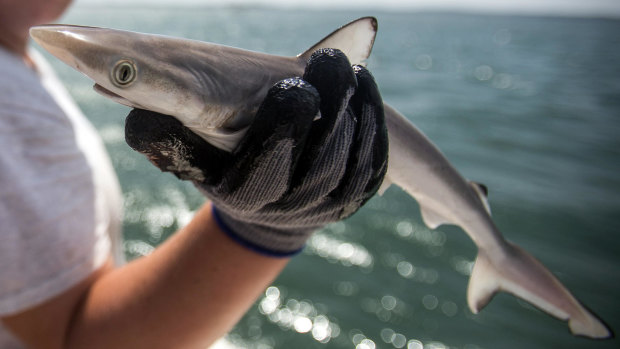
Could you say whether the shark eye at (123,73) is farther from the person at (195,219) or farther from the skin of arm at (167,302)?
the skin of arm at (167,302)

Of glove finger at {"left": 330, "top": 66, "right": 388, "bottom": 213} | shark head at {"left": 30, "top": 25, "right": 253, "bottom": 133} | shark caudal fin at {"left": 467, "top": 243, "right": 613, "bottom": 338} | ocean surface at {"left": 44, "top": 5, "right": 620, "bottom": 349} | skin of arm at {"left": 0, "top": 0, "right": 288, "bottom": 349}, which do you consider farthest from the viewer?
ocean surface at {"left": 44, "top": 5, "right": 620, "bottom": 349}

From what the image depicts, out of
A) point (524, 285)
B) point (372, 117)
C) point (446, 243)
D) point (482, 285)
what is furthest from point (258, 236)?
point (446, 243)

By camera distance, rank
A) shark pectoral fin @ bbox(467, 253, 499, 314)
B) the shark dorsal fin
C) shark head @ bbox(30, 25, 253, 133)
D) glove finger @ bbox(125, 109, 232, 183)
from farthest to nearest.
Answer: shark pectoral fin @ bbox(467, 253, 499, 314)
the shark dorsal fin
glove finger @ bbox(125, 109, 232, 183)
shark head @ bbox(30, 25, 253, 133)

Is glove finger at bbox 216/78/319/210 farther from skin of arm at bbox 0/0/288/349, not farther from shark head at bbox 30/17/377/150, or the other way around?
skin of arm at bbox 0/0/288/349

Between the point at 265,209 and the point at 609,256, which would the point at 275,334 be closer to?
the point at 265,209

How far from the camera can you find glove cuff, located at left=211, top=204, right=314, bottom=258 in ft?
5.19

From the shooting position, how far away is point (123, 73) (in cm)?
102

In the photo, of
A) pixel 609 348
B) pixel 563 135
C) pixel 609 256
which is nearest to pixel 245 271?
pixel 609 348

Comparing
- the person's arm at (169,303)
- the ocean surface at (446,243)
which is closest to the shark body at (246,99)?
the person's arm at (169,303)

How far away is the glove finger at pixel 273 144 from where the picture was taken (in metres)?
1.19

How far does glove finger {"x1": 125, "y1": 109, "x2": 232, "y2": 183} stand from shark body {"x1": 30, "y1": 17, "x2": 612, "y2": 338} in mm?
29

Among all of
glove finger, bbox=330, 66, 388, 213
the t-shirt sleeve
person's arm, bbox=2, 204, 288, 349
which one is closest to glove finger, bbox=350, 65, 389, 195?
glove finger, bbox=330, 66, 388, 213

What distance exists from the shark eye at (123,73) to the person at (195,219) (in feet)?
0.40

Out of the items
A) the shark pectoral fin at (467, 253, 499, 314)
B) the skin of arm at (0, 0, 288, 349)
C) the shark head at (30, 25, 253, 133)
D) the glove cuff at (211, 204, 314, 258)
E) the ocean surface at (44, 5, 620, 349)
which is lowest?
the ocean surface at (44, 5, 620, 349)
